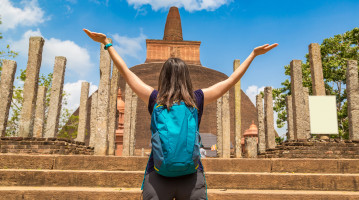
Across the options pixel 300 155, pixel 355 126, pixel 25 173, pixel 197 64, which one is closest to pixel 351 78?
pixel 355 126

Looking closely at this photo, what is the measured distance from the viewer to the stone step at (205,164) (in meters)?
4.97

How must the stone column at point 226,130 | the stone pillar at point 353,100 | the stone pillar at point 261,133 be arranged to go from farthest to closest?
the stone pillar at point 261,133, the stone column at point 226,130, the stone pillar at point 353,100

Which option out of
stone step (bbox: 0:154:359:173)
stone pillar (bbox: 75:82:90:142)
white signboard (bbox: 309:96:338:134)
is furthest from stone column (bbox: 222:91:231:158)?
stone pillar (bbox: 75:82:90:142)

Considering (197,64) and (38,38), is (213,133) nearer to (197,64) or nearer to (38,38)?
(197,64)

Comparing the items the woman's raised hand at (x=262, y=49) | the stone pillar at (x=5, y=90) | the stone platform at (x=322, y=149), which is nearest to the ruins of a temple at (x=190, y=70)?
the stone pillar at (x=5, y=90)

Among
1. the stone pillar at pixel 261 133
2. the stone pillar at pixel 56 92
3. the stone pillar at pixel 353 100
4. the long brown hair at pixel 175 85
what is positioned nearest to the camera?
the long brown hair at pixel 175 85

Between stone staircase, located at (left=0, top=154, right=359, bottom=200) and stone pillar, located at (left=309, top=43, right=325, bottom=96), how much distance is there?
4640mm

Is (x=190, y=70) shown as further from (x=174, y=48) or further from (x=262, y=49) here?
(x=262, y=49)

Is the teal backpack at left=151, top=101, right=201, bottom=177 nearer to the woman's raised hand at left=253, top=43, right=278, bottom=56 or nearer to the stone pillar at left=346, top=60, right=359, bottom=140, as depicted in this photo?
the woman's raised hand at left=253, top=43, right=278, bottom=56

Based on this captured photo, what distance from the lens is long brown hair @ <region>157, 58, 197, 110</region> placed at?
6.14ft

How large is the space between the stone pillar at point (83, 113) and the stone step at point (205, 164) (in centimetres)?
692

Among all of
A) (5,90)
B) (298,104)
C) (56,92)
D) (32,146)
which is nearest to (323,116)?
(298,104)

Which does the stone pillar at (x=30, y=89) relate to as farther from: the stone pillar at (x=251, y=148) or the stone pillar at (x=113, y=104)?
the stone pillar at (x=251, y=148)

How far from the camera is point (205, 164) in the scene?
5.12 m
